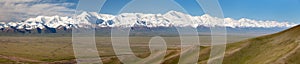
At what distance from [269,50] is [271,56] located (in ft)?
31.4

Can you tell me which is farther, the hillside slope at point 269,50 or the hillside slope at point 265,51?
the hillside slope at point 269,50

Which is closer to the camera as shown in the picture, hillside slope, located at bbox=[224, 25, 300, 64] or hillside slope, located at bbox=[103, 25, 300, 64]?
hillside slope, located at bbox=[103, 25, 300, 64]

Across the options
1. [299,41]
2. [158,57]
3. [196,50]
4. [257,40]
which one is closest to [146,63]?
[158,57]

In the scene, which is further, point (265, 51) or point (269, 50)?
point (265, 51)

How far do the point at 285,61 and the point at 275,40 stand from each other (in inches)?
1196

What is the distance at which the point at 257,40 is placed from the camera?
14600cm

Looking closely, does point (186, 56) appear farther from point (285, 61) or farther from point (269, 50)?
point (285, 61)

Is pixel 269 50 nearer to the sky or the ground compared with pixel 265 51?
nearer to the sky

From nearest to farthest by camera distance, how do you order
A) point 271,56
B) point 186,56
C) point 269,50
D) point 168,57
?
point 271,56, point 269,50, point 186,56, point 168,57

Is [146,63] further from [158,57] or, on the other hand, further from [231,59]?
[231,59]

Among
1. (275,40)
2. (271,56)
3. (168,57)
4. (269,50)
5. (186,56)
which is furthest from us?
(168,57)

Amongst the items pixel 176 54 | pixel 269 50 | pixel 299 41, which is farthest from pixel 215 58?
pixel 176 54

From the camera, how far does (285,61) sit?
108188mm

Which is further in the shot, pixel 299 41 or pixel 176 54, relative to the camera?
pixel 176 54
